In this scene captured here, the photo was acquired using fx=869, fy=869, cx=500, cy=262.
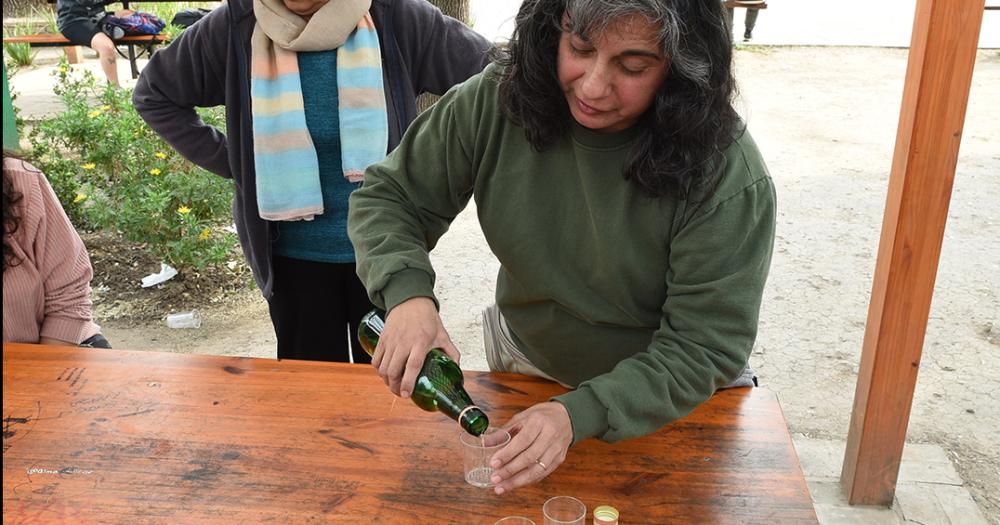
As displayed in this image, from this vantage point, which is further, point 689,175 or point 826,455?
point 826,455

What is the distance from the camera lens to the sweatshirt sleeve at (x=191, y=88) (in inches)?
105

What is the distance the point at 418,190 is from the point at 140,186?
10.5ft

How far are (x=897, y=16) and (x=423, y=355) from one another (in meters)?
14.3

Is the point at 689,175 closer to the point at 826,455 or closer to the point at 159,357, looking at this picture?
the point at 159,357

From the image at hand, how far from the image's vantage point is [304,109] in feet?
8.90

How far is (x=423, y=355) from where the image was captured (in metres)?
1.57

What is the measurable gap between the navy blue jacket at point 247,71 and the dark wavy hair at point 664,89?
39.1 inches

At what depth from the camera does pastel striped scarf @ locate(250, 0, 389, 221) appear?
260 cm

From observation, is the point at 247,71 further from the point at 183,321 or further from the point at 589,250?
the point at 183,321

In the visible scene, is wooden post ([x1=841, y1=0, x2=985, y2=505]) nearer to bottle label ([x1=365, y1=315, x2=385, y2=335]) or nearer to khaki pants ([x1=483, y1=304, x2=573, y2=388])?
khaki pants ([x1=483, y1=304, x2=573, y2=388])

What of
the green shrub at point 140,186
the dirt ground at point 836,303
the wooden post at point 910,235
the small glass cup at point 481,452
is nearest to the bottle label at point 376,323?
the small glass cup at point 481,452

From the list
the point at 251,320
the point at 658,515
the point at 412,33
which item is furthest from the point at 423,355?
the point at 251,320

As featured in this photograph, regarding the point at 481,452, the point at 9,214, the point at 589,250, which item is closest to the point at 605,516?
the point at 481,452

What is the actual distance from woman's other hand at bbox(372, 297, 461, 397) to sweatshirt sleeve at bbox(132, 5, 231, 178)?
144cm
